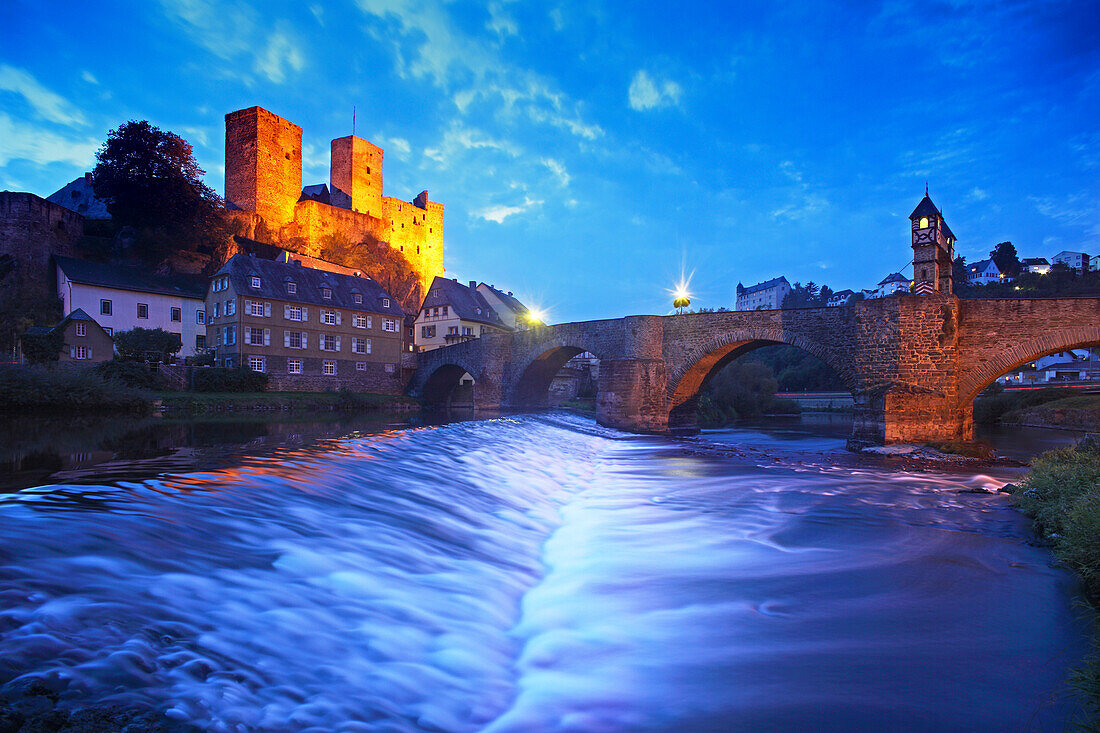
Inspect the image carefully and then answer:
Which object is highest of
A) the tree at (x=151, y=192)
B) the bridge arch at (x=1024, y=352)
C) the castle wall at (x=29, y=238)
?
the tree at (x=151, y=192)

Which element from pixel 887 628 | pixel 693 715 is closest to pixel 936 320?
pixel 887 628

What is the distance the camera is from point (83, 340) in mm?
26297

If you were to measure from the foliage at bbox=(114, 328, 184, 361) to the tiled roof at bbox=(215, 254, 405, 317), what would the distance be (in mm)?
6062

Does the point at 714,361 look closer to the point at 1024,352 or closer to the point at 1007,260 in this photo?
the point at 1024,352

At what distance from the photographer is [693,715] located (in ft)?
9.10

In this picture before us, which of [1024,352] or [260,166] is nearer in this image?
[1024,352]

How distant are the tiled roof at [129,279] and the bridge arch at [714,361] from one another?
30.6 m

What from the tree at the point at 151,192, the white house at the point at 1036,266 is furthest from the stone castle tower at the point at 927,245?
the white house at the point at 1036,266

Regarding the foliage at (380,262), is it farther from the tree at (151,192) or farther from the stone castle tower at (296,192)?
the tree at (151,192)

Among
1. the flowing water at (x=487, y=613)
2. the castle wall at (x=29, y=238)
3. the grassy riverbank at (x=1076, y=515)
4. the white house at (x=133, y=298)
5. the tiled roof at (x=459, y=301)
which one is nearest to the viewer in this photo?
the flowing water at (x=487, y=613)

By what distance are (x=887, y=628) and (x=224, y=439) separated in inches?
426

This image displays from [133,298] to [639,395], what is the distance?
3008 cm

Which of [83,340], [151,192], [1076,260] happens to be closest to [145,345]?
[83,340]

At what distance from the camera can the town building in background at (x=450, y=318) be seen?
45844mm
